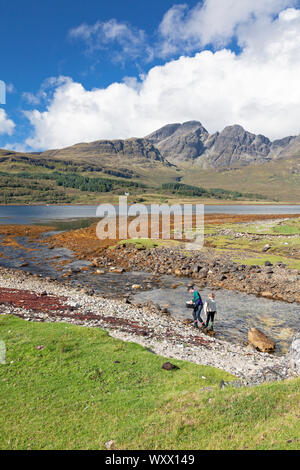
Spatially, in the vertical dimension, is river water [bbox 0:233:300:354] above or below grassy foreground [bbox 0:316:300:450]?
below

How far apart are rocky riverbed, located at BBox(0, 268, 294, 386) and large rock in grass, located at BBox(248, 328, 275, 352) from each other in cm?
81

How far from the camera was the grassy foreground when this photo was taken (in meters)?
8.38

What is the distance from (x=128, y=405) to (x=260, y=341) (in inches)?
572

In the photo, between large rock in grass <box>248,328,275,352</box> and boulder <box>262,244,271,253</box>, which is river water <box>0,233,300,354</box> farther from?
boulder <box>262,244,271,253</box>

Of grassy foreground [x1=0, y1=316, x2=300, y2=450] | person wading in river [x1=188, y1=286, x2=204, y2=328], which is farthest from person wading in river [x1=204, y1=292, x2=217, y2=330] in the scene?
grassy foreground [x1=0, y1=316, x2=300, y2=450]

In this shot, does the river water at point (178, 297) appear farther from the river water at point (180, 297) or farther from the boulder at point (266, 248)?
the boulder at point (266, 248)

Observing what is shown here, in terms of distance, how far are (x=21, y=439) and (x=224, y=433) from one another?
6466mm

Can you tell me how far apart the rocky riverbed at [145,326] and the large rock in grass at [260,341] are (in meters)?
0.81

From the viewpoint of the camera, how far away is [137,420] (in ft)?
30.8

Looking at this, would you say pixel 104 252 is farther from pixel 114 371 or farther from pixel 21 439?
pixel 21 439

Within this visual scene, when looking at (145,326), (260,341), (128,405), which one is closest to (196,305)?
(145,326)

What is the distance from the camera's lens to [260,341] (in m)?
21.2
